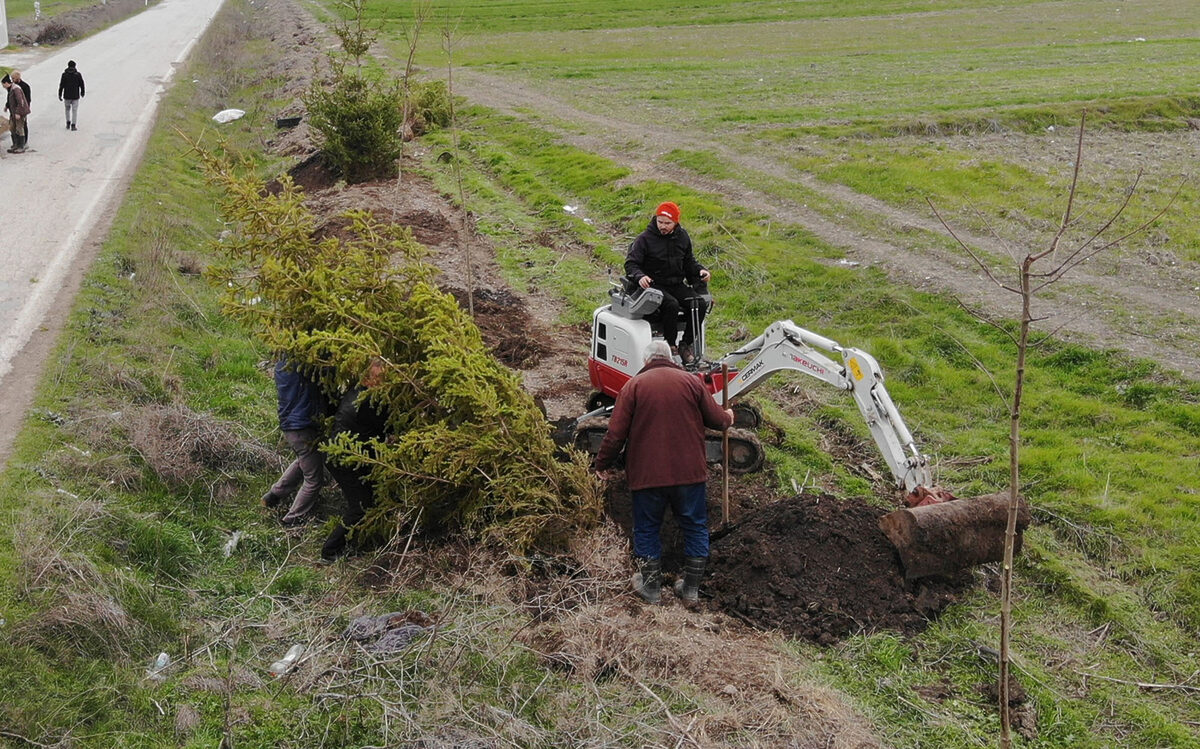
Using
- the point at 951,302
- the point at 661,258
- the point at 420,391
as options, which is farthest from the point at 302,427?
the point at 951,302

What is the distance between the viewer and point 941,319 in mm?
13969

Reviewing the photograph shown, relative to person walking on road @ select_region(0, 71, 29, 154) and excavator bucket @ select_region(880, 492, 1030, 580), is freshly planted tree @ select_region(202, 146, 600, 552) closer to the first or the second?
excavator bucket @ select_region(880, 492, 1030, 580)

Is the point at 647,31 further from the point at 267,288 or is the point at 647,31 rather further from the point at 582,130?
the point at 267,288

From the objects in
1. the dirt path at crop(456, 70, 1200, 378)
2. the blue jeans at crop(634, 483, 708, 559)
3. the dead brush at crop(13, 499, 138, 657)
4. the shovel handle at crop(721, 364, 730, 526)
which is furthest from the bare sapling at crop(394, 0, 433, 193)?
the dead brush at crop(13, 499, 138, 657)

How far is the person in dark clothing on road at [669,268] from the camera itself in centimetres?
997

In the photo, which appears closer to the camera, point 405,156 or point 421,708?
point 421,708

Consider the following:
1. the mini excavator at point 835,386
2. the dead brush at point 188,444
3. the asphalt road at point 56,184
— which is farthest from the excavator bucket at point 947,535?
the asphalt road at point 56,184

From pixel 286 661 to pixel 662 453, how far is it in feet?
9.92

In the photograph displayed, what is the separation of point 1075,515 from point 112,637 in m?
8.04

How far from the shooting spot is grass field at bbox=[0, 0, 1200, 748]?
6.39 meters

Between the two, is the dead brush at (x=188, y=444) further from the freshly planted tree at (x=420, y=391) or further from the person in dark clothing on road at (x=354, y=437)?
the person in dark clothing on road at (x=354, y=437)

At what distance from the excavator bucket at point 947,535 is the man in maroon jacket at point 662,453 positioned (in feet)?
5.18

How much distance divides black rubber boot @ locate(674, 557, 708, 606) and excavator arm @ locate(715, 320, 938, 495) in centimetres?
181

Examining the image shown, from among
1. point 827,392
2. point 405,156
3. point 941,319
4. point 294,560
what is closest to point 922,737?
point 294,560
